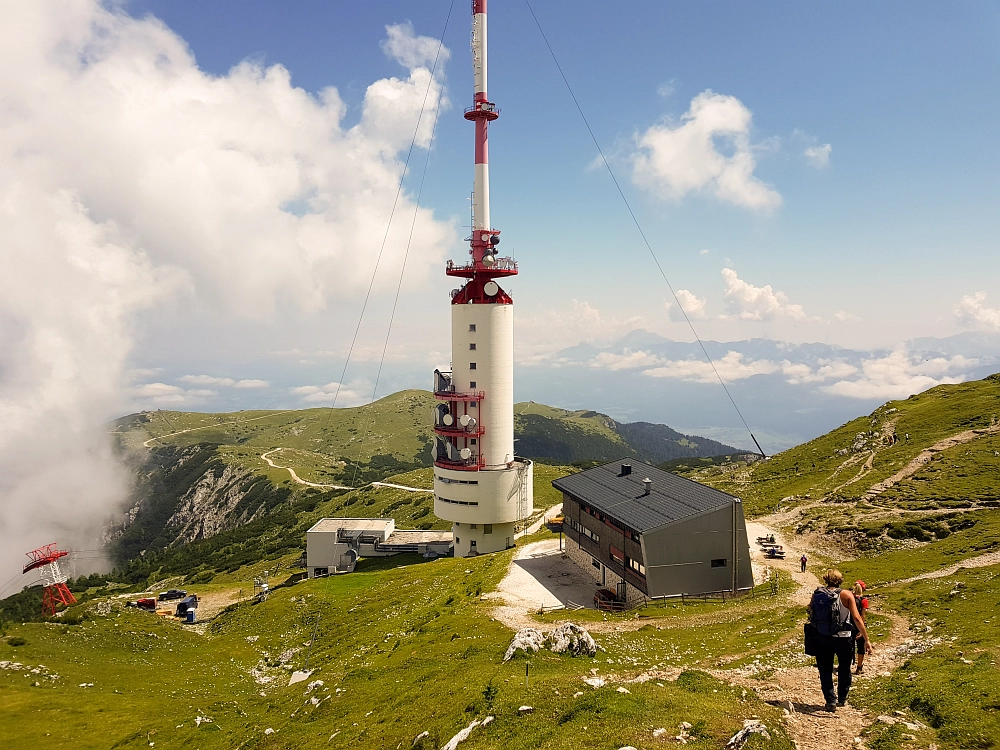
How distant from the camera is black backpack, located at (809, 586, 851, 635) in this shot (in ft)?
50.9

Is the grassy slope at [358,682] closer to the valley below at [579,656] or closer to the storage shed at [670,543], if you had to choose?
the valley below at [579,656]

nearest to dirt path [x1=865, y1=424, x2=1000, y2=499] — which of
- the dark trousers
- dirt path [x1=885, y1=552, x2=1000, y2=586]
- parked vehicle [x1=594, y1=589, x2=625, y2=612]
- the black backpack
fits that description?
dirt path [x1=885, y1=552, x2=1000, y2=586]

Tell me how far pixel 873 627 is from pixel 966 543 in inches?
924

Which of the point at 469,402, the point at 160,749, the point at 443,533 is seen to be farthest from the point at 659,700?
the point at 443,533

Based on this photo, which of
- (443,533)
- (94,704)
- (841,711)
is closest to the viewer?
(841,711)

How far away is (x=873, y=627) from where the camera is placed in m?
31.5

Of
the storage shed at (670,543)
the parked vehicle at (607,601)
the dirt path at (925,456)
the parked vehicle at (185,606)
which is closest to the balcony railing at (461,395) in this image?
the storage shed at (670,543)

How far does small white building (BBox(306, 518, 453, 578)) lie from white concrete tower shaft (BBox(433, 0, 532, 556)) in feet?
35.0

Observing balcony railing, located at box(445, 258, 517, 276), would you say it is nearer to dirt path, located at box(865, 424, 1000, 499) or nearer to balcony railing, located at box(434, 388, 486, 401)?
balcony railing, located at box(434, 388, 486, 401)

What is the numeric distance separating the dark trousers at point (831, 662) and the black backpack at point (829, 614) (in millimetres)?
280

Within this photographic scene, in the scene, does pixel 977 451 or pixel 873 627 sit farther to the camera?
pixel 977 451

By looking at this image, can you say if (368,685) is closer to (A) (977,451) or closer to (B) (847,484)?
(B) (847,484)

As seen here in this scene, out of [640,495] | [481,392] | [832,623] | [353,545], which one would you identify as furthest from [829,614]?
[353,545]

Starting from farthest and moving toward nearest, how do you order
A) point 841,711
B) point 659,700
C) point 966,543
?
point 966,543
point 659,700
point 841,711
